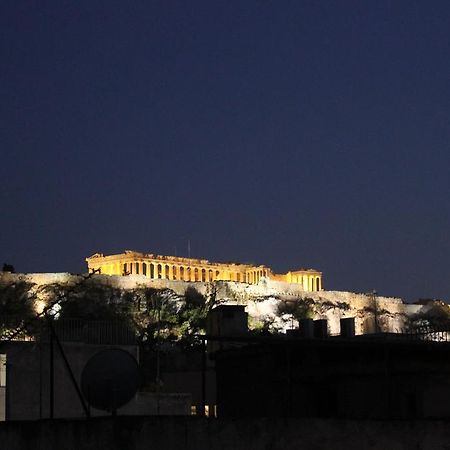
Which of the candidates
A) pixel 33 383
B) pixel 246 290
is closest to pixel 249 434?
pixel 33 383

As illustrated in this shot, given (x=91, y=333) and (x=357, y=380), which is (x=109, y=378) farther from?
(x=91, y=333)

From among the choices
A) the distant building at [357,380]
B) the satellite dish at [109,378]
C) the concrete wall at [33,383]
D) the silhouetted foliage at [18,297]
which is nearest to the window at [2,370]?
the concrete wall at [33,383]

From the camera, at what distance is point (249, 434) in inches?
487

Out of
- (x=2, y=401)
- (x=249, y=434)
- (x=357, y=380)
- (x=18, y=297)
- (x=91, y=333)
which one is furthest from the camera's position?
(x=18, y=297)

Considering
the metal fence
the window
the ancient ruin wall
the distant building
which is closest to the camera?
the distant building

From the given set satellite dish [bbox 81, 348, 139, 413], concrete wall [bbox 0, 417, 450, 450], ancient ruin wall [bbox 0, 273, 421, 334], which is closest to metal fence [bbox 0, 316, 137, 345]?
satellite dish [bbox 81, 348, 139, 413]

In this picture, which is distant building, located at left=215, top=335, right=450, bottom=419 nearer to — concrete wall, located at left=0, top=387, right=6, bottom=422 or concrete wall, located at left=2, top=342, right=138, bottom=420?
concrete wall, located at left=2, top=342, right=138, bottom=420

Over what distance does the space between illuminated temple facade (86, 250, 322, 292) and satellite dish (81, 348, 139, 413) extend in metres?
122

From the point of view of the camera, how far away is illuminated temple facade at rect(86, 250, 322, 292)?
465ft

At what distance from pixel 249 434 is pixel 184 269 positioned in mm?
138303

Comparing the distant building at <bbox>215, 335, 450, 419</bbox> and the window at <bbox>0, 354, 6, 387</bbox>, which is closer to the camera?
the distant building at <bbox>215, 335, 450, 419</bbox>

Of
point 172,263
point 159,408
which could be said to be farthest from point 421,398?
point 172,263

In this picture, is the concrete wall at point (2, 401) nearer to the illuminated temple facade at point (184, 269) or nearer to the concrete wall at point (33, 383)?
the concrete wall at point (33, 383)

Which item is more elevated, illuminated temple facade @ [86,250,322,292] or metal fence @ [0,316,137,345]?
illuminated temple facade @ [86,250,322,292]
